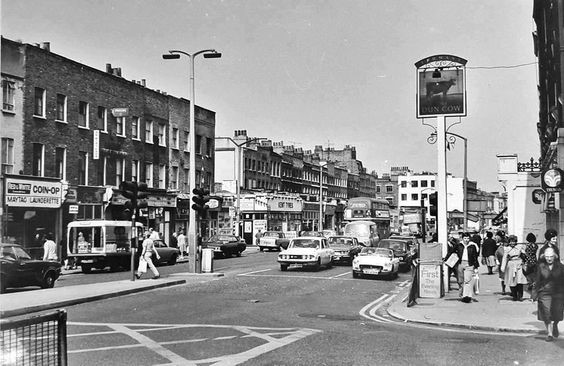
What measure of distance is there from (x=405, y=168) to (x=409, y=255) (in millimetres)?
129498

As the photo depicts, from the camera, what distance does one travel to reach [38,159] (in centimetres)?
3291

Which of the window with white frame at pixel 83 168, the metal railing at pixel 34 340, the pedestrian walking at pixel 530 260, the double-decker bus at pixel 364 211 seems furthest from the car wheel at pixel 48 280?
the double-decker bus at pixel 364 211

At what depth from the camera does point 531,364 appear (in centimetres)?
895

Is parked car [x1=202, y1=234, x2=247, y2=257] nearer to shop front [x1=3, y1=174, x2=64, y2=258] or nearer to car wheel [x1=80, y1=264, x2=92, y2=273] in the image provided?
shop front [x1=3, y1=174, x2=64, y2=258]

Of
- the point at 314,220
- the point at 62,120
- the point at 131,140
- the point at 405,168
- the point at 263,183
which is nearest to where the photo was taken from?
the point at 62,120

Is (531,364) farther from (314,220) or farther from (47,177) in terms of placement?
(314,220)

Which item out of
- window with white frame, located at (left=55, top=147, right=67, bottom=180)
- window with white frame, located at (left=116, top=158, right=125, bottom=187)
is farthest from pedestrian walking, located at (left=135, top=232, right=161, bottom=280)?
window with white frame, located at (left=116, top=158, right=125, bottom=187)

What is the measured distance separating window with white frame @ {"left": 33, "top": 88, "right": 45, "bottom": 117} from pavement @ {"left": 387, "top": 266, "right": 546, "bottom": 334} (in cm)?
2305

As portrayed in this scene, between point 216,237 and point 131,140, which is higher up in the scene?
point 131,140

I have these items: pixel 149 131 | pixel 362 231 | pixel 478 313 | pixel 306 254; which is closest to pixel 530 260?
pixel 478 313

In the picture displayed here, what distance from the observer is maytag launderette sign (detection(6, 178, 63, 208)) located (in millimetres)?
30406

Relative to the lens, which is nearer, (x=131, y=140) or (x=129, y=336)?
(x=129, y=336)

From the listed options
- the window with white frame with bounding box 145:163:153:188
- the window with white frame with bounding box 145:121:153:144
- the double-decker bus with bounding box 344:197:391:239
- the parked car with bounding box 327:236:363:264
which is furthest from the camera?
the double-decker bus with bounding box 344:197:391:239

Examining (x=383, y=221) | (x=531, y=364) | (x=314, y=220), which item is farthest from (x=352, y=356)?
(x=314, y=220)
